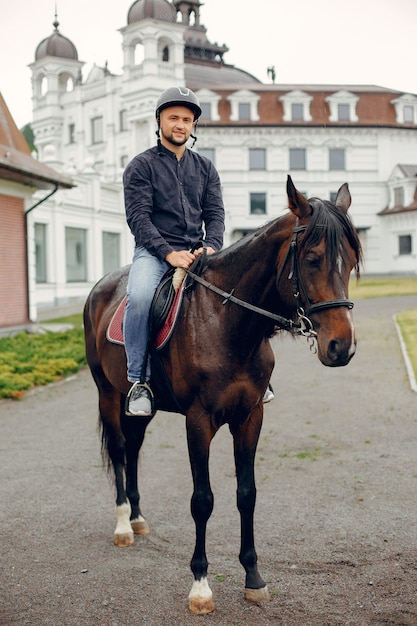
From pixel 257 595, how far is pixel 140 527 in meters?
1.64

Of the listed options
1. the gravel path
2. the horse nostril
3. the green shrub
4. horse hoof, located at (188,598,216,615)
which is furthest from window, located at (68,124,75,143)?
the horse nostril

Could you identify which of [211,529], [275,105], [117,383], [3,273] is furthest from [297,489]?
[275,105]

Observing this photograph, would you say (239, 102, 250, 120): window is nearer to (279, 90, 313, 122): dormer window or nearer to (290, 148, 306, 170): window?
(279, 90, 313, 122): dormer window

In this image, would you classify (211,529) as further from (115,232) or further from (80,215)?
(115,232)

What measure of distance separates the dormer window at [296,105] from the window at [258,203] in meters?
7.20

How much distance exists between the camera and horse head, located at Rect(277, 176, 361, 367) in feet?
12.6

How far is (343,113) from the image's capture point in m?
63.9

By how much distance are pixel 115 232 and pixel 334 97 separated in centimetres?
3478

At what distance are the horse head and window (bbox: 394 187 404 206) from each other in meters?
61.1

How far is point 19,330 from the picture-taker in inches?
806

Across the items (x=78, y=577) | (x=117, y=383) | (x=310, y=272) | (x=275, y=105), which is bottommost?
(x=78, y=577)

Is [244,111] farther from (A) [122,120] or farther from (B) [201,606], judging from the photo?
(B) [201,606]

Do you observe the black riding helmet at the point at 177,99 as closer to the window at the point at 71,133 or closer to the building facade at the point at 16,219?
the building facade at the point at 16,219

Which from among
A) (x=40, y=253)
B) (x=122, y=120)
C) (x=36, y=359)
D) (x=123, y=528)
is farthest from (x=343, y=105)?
(x=123, y=528)
